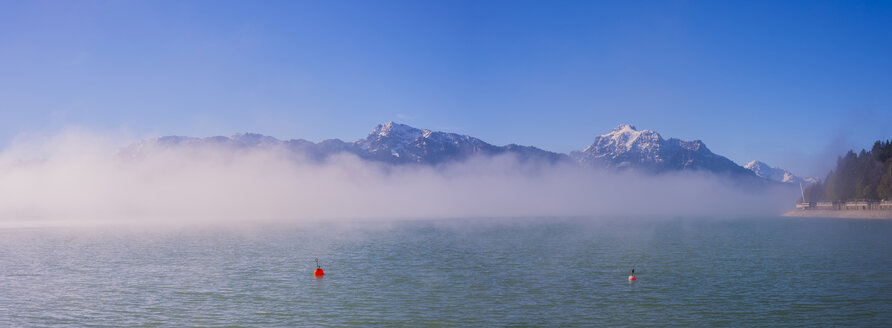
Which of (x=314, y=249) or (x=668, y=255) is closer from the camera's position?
(x=668, y=255)

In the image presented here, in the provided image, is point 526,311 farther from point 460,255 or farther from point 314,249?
point 314,249

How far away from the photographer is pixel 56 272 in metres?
79.4

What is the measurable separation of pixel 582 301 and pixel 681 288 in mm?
13881

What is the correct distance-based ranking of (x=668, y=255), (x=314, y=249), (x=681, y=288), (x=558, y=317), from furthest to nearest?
(x=314, y=249)
(x=668, y=255)
(x=681, y=288)
(x=558, y=317)

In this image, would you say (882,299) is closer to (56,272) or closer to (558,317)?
(558,317)

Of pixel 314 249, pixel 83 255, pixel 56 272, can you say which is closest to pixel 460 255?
pixel 314 249

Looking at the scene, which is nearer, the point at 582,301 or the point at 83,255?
the point at 582,301

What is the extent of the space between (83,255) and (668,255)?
103665mm

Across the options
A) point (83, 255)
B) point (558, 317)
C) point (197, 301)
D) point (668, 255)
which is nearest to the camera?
point (558, 317)

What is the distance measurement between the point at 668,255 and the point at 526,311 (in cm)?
5582

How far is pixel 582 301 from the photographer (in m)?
53.5

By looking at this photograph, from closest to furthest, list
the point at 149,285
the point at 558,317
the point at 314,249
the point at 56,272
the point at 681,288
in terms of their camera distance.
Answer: the point at 558,317 < the point at 681,288 < the point at 149,285 < the point at 56,272 < the point at 314,249

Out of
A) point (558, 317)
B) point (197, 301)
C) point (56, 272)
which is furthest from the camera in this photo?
point (56, 272)

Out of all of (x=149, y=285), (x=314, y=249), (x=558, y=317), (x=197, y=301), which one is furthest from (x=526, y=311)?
(x=314, y=249)
